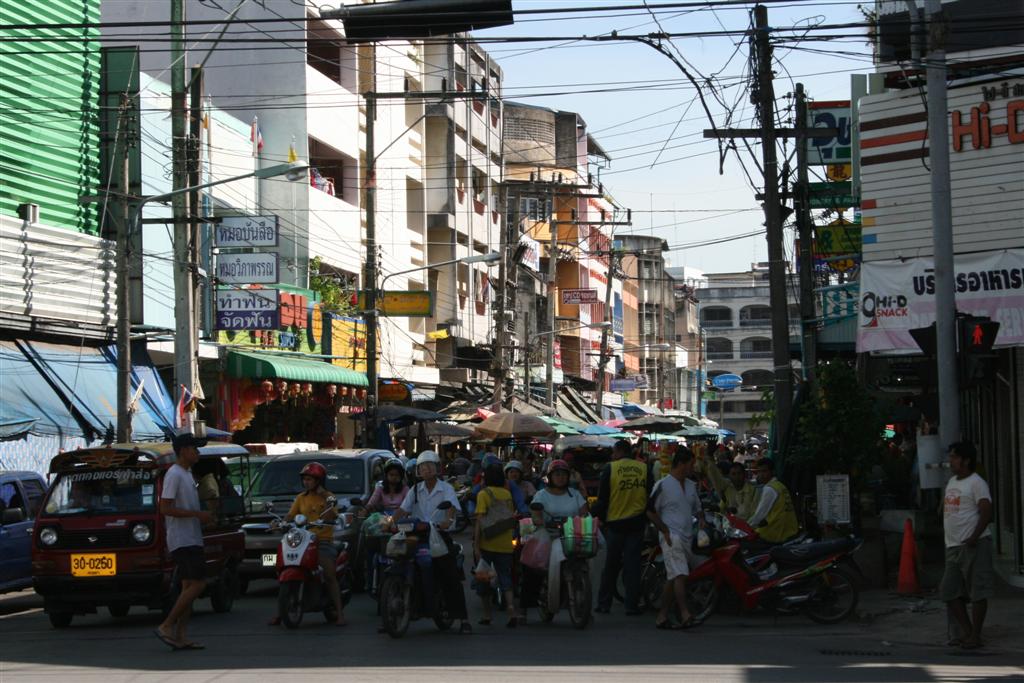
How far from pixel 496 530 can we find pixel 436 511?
0.81m

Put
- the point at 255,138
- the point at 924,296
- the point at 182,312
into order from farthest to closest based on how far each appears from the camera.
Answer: the point at 255,138, the point at 182,312, the point at 924,296

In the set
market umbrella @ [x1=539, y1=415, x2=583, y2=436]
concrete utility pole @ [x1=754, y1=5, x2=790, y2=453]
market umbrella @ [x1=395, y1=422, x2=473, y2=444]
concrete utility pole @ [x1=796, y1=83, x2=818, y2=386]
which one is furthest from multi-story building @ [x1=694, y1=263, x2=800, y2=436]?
concrete utility pole @ [x1=754, y1=5, x2=790, y2=453]

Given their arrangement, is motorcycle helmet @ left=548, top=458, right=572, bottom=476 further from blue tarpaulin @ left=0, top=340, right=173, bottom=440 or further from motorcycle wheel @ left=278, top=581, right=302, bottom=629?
blue tarpaulin @ left=0, top=340, right=173, bottom=440

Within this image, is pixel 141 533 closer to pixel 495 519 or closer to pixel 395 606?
pixel 395 606

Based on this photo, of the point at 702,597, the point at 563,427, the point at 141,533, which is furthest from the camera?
the point at 563,427

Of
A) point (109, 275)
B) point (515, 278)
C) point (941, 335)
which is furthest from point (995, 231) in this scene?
point (515, 278)

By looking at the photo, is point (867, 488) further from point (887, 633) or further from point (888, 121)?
point (887, 633)

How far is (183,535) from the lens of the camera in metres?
13.3

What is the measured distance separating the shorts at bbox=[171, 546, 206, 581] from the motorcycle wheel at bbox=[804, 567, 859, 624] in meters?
6.24

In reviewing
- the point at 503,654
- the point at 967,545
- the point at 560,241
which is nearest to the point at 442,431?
the point at 503,654

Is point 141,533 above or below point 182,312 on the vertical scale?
below

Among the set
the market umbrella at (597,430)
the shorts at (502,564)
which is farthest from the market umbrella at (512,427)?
the shorts at (502,564)

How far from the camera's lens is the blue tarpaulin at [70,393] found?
25.0m

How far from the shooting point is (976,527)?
12914mm
